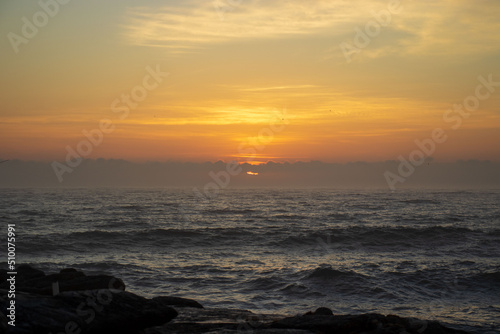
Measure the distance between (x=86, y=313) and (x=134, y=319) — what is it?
101 cm

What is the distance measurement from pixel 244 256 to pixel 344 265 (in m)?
6.22

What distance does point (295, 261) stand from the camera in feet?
80.4

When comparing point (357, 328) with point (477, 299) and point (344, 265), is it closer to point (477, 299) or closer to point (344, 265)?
point (477, 299)

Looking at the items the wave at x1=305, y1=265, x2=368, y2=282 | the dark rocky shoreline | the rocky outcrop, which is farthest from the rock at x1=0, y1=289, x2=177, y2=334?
the wave at x1=305, y1=265, x2=368, y2=282

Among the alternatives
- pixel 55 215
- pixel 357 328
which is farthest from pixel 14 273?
pixel 55 215

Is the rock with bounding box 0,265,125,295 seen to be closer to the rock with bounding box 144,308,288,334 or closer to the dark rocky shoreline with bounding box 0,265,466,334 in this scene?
the dark rocky shoreline with bounding box 0,265,466,334

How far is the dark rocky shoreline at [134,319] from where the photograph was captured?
7926 mm

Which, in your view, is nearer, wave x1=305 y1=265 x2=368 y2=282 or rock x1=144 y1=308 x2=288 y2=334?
rock x1=144 y1=308 x2=288 y2=334

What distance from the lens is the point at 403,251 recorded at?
2858 cm

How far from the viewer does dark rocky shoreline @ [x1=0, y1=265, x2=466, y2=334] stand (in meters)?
7.93

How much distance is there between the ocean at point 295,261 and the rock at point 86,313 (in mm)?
5749

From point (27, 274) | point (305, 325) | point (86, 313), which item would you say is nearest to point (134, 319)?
point (86, 313)

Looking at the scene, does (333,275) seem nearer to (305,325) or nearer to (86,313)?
(305,325)

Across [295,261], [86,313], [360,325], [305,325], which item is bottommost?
[295,261]
